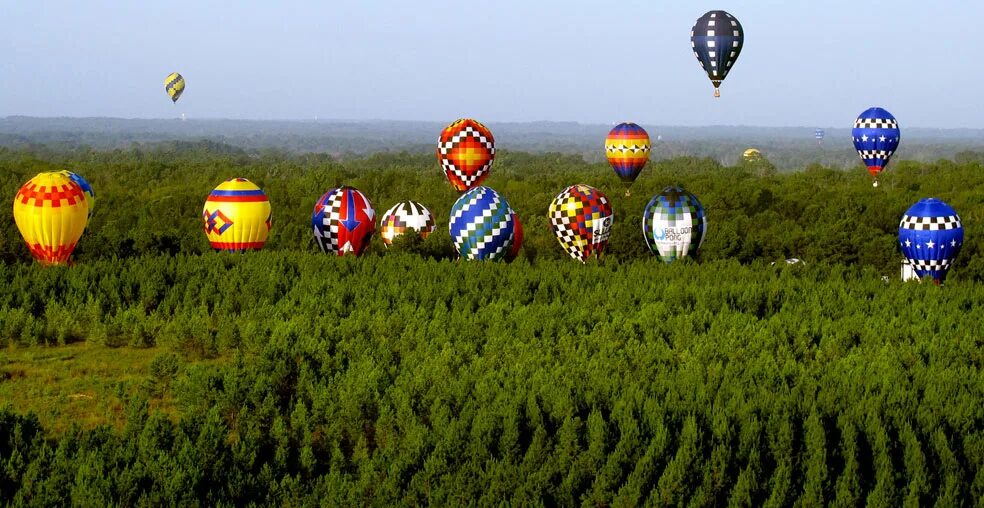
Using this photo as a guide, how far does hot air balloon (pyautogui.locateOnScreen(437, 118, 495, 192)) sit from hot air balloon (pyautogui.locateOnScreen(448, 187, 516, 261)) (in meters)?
5.68

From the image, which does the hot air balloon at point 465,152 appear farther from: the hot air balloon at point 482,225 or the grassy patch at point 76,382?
the grassy patch at point 76,382

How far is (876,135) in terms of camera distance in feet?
150

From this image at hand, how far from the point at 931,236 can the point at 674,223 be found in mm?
6567

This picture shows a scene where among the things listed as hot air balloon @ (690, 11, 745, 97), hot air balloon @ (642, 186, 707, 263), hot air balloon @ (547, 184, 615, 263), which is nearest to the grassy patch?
hot air balloon @ (547, 184, 615, 263)

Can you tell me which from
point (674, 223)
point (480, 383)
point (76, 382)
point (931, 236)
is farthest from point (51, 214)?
point (931, 236)

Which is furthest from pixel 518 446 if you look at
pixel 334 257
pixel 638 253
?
pixel 638 253

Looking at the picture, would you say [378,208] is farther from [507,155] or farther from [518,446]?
[507,155]

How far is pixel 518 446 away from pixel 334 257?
15807 mm

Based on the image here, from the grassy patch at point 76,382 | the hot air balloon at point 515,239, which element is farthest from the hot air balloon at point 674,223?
the grassy patch at point 76,382

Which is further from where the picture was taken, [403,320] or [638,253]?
[638,253]

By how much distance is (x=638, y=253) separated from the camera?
127 feet

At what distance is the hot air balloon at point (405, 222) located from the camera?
109 feet

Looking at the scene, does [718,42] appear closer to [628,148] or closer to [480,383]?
[628,148]

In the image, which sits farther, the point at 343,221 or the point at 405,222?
the point at 405,222
